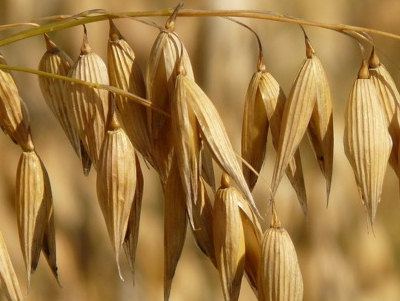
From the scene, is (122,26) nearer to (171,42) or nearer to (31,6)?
(31,6)

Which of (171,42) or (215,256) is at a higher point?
(171,42)

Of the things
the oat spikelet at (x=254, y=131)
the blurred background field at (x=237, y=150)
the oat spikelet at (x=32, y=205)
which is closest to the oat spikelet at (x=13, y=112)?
the oat spikelet at (x=32, y=205)

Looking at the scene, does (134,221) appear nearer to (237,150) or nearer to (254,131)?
(254,131)

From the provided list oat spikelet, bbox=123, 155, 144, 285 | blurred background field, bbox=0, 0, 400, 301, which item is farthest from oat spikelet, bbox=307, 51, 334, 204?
blurred background field, bbox=0, 0, 400, 301

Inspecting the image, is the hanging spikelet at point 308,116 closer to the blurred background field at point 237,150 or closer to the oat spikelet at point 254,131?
the oat spikelet at point 254,131

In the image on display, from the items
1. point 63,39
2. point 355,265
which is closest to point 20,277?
point 63,39

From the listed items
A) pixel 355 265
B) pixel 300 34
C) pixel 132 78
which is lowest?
pixel 355 265

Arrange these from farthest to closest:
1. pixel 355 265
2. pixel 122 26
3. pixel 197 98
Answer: pixel 355 265 < pixel 122 26 < pixel 197 98
